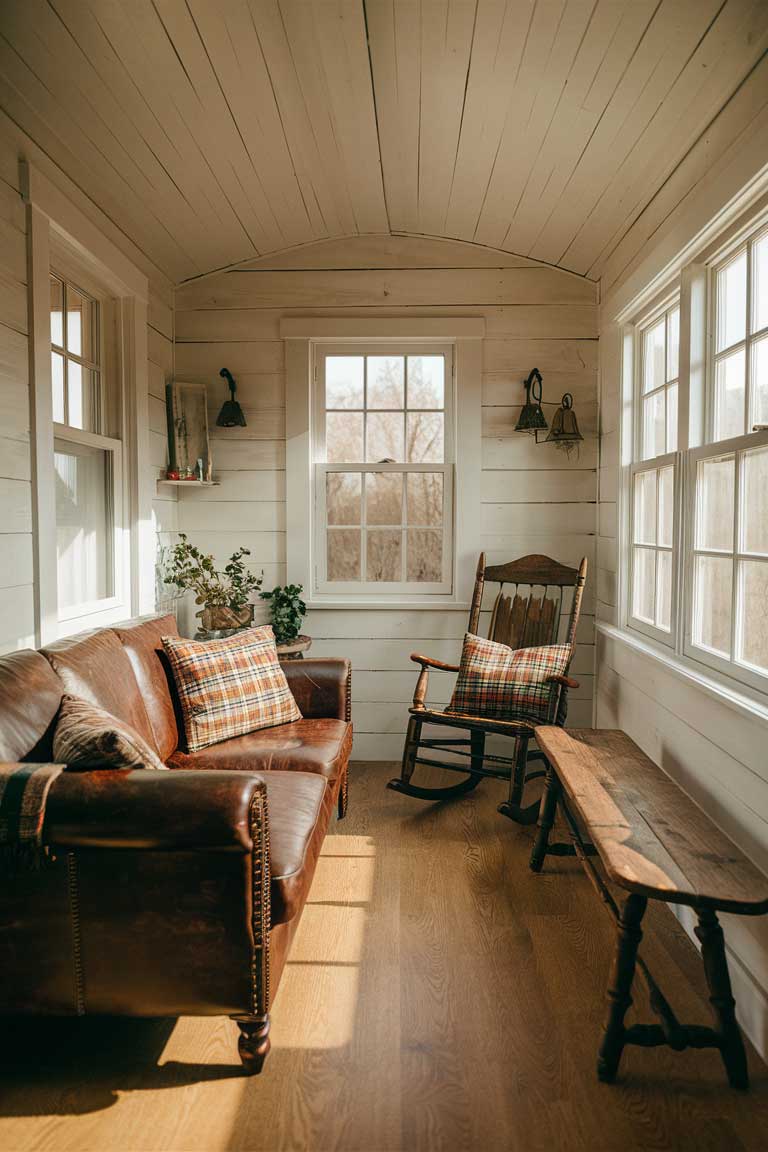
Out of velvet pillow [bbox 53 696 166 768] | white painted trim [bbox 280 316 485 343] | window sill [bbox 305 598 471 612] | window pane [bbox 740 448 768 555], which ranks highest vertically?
white painted trim [bbox 280 316 485 343]

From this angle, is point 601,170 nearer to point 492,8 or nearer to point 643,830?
point 492,8

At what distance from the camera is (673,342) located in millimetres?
3037

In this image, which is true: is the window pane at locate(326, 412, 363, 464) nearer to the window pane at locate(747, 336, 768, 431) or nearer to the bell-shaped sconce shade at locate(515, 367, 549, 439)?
the bell-shaped sconce shade at locate(515, 367, 549, 439)

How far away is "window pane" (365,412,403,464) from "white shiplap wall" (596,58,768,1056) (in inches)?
41.9

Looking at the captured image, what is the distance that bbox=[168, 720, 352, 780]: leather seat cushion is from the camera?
2.70 metres

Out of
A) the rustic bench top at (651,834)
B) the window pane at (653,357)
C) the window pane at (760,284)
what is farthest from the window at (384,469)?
the window pane at (760,284)

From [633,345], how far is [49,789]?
302 centimetres

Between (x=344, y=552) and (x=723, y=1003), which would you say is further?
(x=344, y=552)

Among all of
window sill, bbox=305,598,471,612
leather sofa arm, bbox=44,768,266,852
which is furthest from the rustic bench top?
window sill, bbox=305,598,471,612

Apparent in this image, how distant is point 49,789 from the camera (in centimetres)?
172

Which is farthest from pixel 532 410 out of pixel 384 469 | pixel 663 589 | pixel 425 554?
pixel 663 589

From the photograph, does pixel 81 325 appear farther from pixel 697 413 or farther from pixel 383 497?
pixel 697 413

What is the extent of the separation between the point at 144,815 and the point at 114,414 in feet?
7.33

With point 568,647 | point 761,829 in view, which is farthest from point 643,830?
point 568,647
